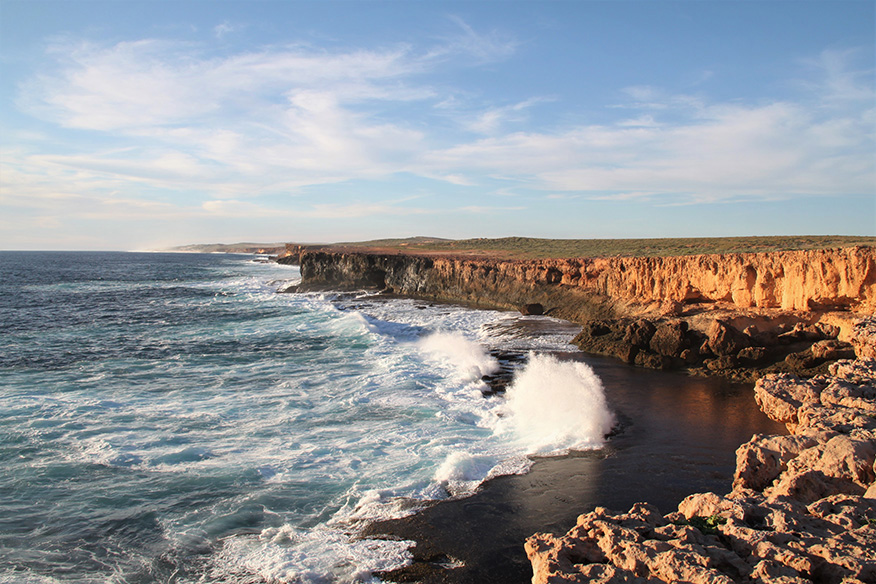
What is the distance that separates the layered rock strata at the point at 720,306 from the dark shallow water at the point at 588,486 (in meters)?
3.99

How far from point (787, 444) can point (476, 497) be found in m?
5.16

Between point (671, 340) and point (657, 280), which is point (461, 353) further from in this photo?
point (657, 280)

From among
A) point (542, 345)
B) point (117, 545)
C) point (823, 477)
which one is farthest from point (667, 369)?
point (117, 545)

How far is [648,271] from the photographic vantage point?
26703 mm

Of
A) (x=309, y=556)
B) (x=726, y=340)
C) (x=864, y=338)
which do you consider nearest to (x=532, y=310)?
(x=726, y=340)

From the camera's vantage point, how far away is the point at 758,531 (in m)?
5.84

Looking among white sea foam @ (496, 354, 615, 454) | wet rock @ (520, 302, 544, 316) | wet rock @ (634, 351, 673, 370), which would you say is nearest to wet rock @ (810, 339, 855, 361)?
wet rock @ (634, 351, 673, 370)

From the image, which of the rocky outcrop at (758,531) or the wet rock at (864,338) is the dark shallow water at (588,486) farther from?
the wet rock at (864,338)

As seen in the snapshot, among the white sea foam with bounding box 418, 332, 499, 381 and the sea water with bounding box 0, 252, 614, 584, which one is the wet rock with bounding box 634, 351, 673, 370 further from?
the white sea foam with bounding box 418, 332, 499, 381

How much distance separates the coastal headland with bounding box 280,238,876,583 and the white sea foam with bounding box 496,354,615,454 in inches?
138

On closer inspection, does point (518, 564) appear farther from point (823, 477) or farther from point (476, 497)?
point (823, 477)

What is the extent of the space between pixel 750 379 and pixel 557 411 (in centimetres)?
751

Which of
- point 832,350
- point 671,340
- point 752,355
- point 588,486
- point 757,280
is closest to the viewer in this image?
point 588,486

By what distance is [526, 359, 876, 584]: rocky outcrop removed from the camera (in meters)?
5.27
